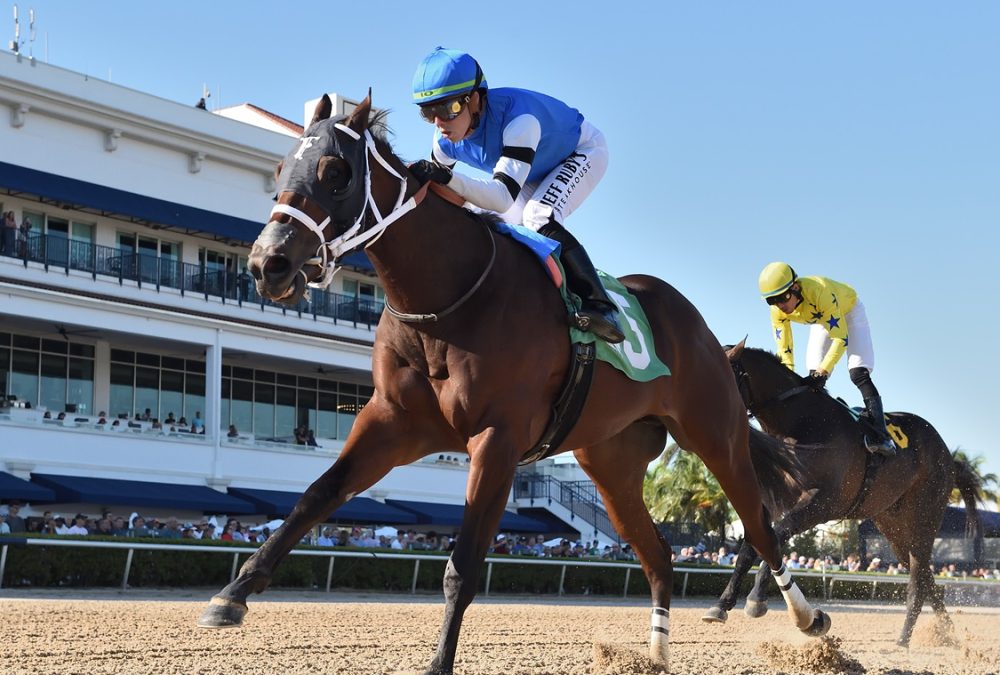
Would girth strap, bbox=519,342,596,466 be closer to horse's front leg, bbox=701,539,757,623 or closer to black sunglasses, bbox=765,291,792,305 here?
horse's front leg, bbox=701,539,757,623

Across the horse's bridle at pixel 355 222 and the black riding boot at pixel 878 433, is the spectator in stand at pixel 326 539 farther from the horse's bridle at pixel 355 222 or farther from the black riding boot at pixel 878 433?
the horse's bridle at pixel 355 222

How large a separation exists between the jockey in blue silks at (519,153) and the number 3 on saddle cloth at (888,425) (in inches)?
150

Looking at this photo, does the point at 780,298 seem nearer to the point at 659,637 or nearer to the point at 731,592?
the point at 731,592

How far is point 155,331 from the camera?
26375 mm

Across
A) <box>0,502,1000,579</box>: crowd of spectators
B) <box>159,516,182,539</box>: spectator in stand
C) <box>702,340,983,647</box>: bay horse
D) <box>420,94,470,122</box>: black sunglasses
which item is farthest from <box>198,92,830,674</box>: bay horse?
<box>159,516,182,539</box>: spectator in stand

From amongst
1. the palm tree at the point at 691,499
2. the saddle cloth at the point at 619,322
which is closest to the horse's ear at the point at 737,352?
the saddle cloth at the point at 619,322

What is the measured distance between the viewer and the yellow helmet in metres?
8.43

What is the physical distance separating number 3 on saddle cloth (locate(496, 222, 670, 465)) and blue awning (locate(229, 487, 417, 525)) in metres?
19.7

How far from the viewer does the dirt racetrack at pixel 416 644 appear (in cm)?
558

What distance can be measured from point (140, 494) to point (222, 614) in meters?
20.5

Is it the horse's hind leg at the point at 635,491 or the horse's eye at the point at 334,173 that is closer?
the horse's eye at the point at 334,173

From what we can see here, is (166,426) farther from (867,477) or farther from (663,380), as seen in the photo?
(663,380)

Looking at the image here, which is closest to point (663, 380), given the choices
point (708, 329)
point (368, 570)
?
point (708, 329)

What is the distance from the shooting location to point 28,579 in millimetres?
13430
